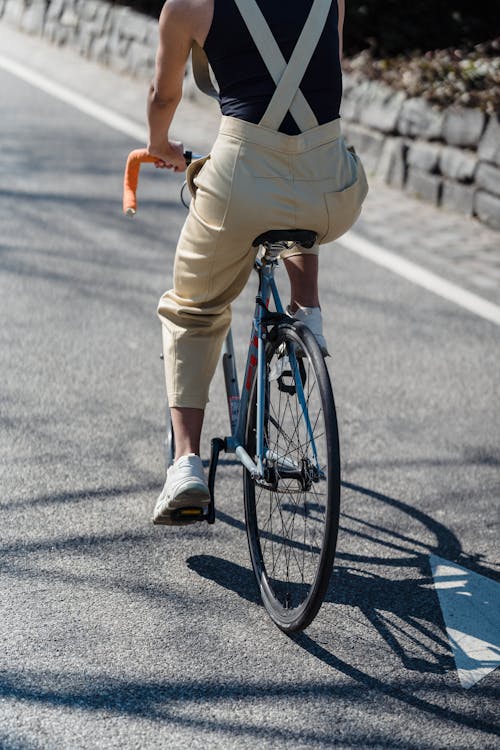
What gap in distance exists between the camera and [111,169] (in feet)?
28.4

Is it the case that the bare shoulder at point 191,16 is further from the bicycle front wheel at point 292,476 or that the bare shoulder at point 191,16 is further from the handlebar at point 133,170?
the bicycle front wheel at point 292,476

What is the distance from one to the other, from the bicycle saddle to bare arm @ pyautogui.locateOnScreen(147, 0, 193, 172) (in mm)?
534

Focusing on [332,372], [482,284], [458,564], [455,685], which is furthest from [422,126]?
[455,685]

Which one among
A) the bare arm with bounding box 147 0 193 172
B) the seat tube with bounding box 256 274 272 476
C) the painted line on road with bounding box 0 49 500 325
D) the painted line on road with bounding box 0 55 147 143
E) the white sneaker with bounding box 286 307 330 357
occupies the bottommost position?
the painted line on road with bounding box 0 55 147 143

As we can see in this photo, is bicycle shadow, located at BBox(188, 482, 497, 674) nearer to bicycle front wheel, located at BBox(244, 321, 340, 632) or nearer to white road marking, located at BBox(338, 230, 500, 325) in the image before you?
bicycle front wheel, located at BBox(244, 321, 340, 632)

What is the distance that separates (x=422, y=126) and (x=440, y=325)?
10.6ft

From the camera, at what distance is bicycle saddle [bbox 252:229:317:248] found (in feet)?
10.8

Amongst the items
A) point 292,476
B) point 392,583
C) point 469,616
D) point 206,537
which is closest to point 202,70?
point 292,476

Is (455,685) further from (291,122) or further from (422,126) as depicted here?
(422,126)

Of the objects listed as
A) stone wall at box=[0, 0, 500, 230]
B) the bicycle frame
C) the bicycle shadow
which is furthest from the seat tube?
stone wall at box=[0, 0, 500, 230]

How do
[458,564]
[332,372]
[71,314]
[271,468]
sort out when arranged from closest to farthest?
[271,468], [458,564], [332,372], [71,314]

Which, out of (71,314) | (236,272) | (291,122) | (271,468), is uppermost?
(291,122)

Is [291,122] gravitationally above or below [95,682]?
above

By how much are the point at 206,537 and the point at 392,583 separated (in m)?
0.67
